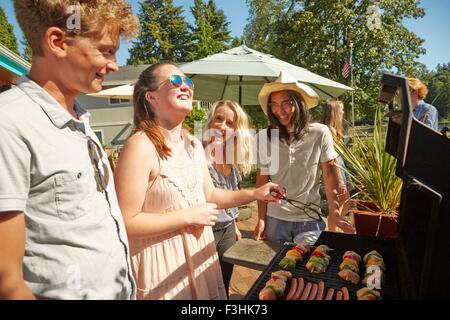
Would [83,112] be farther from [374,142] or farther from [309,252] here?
[374,142]

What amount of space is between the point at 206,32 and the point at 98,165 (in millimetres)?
21978

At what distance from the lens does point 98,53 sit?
106cm

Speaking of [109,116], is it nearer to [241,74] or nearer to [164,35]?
[164,35]

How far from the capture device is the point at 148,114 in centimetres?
174

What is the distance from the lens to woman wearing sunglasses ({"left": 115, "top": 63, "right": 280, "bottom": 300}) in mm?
1479

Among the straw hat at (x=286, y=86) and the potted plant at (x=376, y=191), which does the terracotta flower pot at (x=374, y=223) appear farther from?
the straw hat at (x=286, y=86)

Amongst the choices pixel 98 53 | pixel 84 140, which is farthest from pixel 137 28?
pixel 84 140

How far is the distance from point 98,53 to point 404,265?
1531 mm

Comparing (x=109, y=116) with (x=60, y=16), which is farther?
(x=109, y=116)

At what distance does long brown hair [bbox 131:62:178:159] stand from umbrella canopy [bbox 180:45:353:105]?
2.88 metres

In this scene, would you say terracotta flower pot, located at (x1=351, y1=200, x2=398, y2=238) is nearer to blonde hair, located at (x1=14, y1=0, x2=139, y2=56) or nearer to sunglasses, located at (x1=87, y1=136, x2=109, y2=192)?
sunglasses, located at (x1=87, y1=136, x2=109, y2=192)

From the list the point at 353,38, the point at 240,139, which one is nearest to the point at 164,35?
the point at 353,38

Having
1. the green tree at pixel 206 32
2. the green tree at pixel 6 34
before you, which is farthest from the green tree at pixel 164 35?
the green tree at pixel 6 34

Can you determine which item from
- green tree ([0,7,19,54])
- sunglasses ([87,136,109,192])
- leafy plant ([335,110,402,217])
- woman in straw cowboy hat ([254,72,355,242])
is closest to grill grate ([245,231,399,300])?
leafy plant ([335,110,402,217])
